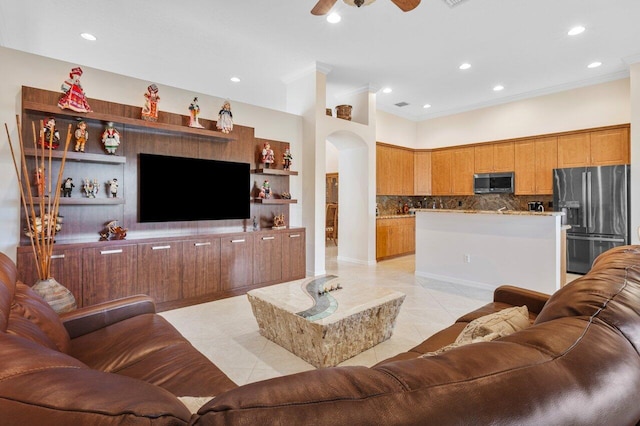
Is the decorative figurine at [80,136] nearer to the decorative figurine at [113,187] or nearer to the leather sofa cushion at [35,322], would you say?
the decorative figurine at [113,187]

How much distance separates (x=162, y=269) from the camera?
138 inches

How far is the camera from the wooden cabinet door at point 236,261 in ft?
13.1

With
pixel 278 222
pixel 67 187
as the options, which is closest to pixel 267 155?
pixel 278 222

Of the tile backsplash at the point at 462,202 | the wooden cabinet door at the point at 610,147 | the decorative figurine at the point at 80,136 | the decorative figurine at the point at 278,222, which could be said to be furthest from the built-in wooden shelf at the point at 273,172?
the wooden cabinet door at the point at 610,147

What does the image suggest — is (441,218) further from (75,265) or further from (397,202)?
(75,265)

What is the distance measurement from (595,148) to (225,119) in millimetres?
6175

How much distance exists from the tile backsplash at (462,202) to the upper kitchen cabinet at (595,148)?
830 millimetres

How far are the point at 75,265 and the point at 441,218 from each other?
4.67 metres

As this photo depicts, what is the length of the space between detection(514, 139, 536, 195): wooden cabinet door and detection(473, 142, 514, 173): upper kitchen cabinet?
0.39 ft

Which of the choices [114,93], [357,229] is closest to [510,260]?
[357,229]

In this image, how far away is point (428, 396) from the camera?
477mm

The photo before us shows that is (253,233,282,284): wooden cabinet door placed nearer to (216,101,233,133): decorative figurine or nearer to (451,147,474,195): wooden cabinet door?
(216,101,233,133): decorative figurine

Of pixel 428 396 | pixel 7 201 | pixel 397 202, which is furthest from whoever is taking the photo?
pixel 397 202

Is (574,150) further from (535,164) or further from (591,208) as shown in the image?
(591,208)
